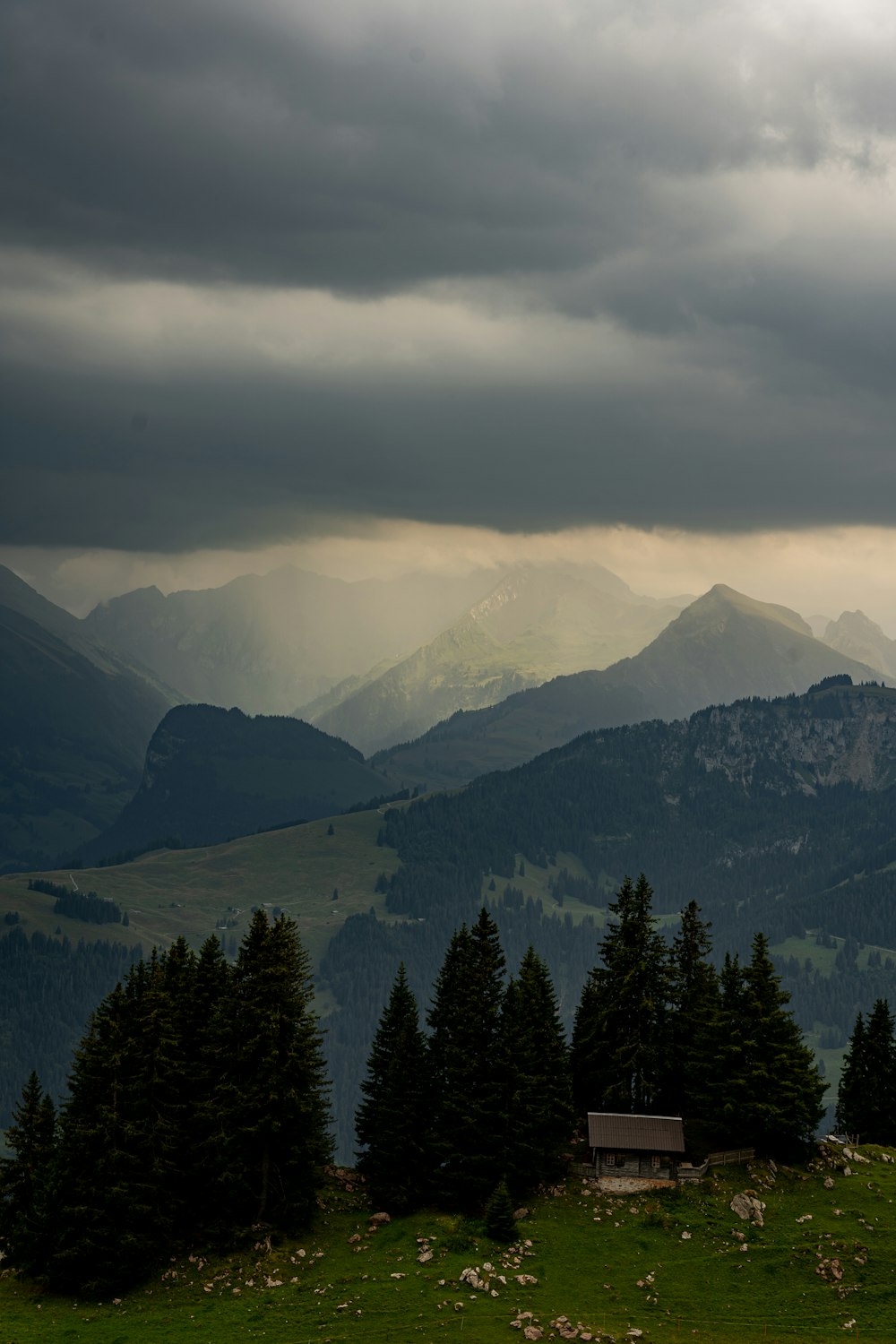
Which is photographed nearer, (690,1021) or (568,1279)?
(568,1279)

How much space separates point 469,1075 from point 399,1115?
5.98m

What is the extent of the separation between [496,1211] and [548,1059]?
1620 cm

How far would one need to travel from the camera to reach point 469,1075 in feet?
349

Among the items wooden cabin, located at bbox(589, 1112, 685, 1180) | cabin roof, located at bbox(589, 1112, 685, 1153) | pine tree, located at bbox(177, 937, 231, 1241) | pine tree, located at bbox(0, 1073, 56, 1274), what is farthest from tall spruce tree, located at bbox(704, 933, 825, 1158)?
pine tree, located at bbox(0, 1073, 56, 1274)

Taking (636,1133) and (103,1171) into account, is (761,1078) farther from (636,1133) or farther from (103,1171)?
(103,1171)

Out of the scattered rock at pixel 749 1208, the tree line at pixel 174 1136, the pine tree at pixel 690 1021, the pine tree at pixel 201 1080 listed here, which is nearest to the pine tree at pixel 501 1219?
the tree line at pixel 174 1136

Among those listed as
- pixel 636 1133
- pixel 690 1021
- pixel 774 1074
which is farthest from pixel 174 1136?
pixel 774 1074

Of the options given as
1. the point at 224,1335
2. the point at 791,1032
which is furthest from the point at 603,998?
the point at 224,1335

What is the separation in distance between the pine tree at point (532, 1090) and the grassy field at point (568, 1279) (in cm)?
276

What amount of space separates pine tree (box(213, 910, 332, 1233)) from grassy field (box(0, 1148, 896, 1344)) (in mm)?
3728

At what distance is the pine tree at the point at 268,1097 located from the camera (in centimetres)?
9919

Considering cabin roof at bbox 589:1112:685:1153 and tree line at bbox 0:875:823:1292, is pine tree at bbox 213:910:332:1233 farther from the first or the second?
cabin roof at bbox 589:1112:685:1153

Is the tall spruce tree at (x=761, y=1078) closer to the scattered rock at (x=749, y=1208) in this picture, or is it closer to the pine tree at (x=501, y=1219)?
the scattered rock at (x=749, y=1208)

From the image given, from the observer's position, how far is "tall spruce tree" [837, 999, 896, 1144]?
413ft
